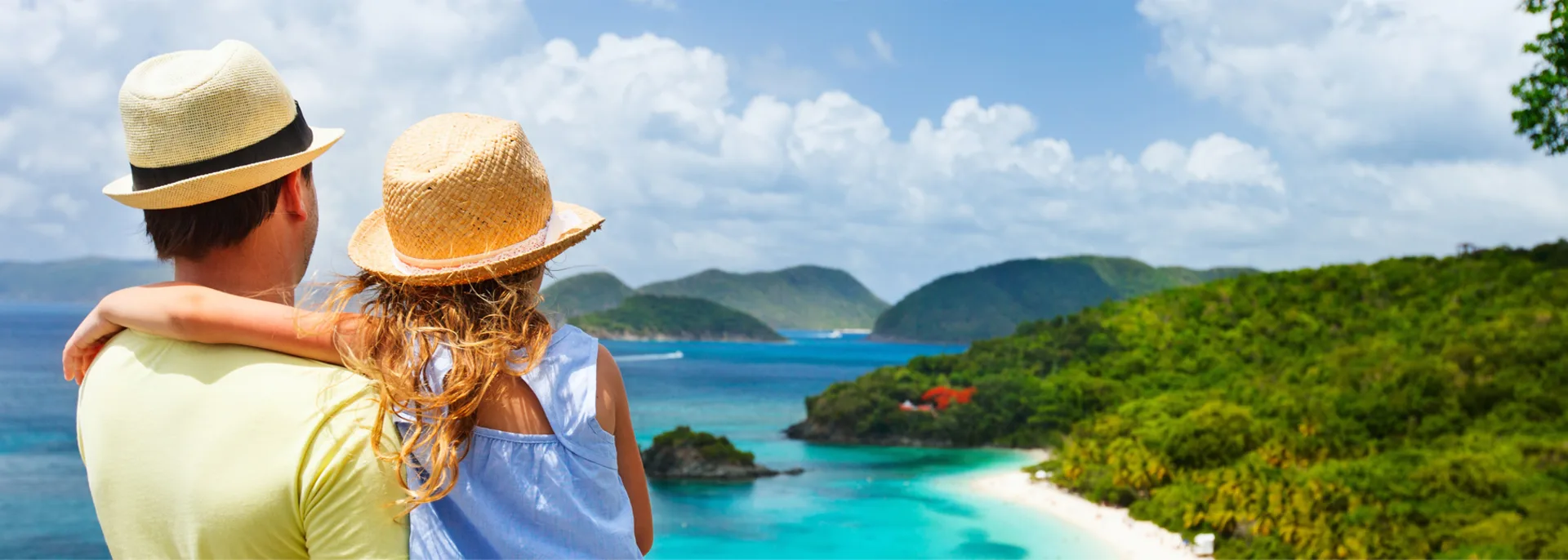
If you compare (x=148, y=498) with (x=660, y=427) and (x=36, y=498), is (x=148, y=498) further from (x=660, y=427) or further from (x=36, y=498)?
(x=660, y=427)

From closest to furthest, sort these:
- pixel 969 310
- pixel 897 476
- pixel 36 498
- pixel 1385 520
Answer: pixel 1385 520
pixel 897 476
pixel 36 498
pixel 969 310

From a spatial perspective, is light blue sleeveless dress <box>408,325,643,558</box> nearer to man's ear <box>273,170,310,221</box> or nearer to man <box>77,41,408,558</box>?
man <box>77,41,408,558</box>

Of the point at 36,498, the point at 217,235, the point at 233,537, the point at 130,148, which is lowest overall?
the point at 36,498

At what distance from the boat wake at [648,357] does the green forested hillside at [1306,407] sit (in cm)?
4303

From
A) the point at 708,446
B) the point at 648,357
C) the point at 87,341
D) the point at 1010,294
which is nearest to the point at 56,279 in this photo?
the point at 648,357

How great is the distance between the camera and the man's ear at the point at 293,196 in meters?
1.30

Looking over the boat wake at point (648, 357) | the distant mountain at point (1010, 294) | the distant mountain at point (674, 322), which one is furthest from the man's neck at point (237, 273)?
the distant mountain at point (1010, 294)

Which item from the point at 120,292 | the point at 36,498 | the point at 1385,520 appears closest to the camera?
the point at 120,292

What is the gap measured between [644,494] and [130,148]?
793 millimetres

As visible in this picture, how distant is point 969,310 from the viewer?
76438mm

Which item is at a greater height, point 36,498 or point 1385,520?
point 1385,520

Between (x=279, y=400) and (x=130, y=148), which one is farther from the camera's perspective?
(x=130, y=148)

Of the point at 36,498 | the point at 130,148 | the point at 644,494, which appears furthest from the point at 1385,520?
the point at 36,498

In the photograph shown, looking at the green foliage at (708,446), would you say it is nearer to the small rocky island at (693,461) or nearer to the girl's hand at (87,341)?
the small rocky island at (693,461)
